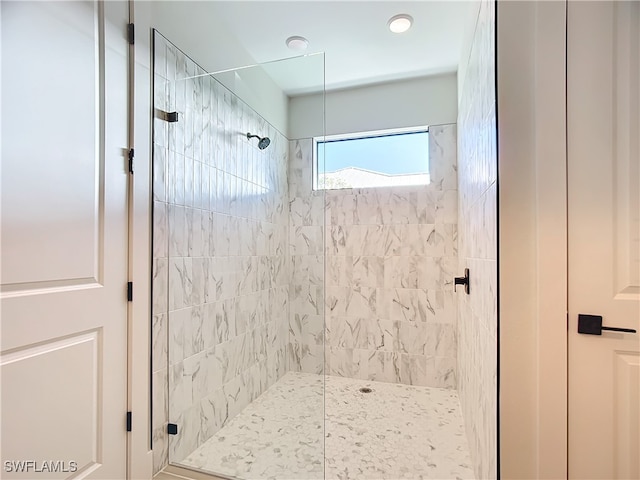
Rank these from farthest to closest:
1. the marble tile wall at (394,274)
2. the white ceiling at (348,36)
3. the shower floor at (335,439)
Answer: the marble tile wall at (394,274), the white ceiling at (348,36), the shower floor at (335,439)

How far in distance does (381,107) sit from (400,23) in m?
0.87

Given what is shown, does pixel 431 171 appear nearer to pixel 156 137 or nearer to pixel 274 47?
pixel 274 47

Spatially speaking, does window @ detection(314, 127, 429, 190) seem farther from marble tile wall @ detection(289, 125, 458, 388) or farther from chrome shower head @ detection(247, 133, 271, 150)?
chrome shower head @ detection(247, 133, 271, 150)

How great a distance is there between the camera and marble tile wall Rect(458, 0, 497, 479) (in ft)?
4.10

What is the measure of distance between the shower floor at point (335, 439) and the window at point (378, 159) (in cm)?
179

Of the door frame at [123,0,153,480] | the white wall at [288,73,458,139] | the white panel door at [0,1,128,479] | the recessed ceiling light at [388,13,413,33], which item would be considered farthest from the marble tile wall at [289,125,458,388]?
the white panel door at [0,1,128,479]

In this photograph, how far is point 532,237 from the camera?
1.14 metres

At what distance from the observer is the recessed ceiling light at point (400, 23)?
2150mm

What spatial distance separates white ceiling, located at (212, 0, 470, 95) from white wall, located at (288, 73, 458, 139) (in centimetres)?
11

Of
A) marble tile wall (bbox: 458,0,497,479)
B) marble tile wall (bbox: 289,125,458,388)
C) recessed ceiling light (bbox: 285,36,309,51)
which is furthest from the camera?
marble tile wall (bbox: 289,125,458,388)

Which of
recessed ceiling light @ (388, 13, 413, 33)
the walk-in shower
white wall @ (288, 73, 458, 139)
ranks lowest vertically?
the walk-in shower

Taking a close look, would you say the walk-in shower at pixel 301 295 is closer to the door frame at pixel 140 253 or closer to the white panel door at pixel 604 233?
the door frame at pixel 140 253

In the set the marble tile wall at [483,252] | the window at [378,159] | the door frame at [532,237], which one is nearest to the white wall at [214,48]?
the window at [378,159]

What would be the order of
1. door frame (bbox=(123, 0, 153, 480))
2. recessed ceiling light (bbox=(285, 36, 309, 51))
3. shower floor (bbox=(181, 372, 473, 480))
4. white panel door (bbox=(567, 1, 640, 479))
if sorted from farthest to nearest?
recessed ceiling light (bbox=(285, 36, 309, 51)) < shower floor (bbox=(181, 372, 473, 480)) < door frame (bbox=(123, 0, 153, 480)) < white panel door (bbox=(567, 1, 640, 479))
